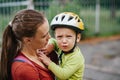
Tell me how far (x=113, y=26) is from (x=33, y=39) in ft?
36.0

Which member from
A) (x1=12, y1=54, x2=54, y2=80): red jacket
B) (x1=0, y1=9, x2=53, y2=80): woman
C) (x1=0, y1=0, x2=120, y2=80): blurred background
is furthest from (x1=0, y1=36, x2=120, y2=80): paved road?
(x1=12, y1=54, x2=54, y2=80): red jacket

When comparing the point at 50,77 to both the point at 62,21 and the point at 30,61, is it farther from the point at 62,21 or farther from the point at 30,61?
the point at 62,21

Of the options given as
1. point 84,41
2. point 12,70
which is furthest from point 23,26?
point 84,41

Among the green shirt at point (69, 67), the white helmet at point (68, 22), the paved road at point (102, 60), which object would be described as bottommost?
the paved road at point (102, 60)

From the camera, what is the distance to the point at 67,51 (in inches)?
116

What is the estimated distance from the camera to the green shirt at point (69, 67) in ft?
9.34

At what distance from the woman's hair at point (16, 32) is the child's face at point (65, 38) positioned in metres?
0.23

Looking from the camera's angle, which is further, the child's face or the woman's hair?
the child's face

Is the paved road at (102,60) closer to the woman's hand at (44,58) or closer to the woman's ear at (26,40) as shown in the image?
the woman's hand at (44,58)

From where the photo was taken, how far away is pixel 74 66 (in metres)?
2.87

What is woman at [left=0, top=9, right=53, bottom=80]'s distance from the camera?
2637 millimetres

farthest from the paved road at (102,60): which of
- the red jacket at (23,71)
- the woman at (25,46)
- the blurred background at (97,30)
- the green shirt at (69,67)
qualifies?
the red jacket at (23,71)

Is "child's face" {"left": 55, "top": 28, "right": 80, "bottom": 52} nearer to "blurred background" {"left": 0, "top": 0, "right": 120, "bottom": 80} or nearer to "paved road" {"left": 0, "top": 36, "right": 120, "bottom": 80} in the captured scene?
"blurred background" {"left": 0, "top": 0, "right": 120, "bottom": 80}

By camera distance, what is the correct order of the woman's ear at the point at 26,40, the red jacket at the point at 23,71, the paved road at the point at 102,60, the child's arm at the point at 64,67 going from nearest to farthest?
the red jacket at the point at 23,71
the woman's ear at the point at 26,40
the child's arm at the point at 64,67
the paved road at the point at 102,60
